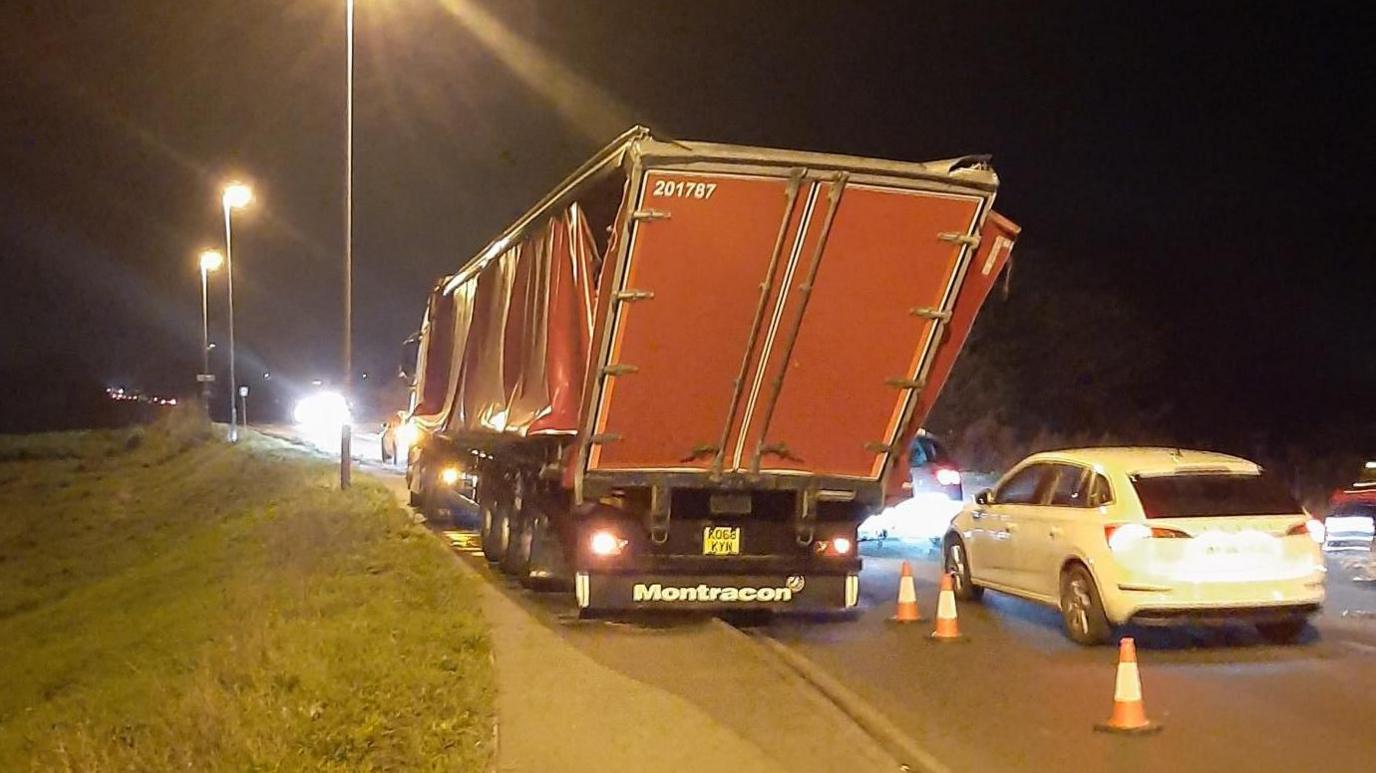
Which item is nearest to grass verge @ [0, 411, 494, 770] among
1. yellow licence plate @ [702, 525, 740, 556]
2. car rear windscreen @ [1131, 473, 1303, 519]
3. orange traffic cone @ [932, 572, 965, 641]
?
yellow licence plate @ [702, 525, 740, 556]

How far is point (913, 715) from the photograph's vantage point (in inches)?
330

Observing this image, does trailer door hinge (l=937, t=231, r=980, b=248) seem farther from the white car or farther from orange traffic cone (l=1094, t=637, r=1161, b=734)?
orange traffic cone (l=1094, t=637, r=1161, b=734)

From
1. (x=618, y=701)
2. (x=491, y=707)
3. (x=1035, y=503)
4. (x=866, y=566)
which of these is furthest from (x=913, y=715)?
(x=866, y=566)

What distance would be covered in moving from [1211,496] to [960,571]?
3.31 m

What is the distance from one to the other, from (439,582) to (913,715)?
220 inches

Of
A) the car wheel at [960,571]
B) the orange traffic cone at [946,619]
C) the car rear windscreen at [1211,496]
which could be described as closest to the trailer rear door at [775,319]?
the orange traffic cone at [946,619]

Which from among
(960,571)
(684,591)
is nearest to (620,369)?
(684,591)

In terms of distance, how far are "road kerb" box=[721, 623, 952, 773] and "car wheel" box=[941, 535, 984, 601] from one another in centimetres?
277

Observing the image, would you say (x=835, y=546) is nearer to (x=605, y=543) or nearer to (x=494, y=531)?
(x=605, y=543)

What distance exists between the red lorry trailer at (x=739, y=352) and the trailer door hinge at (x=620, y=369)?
0.01 m

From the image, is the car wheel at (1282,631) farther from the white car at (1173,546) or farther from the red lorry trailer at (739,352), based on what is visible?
the red lorry trailer at (739,352)

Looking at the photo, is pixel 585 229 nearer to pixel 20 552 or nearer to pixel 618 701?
pixel 618 701

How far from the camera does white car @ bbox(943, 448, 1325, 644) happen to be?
9805 mm

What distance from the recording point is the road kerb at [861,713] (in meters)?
7.16
